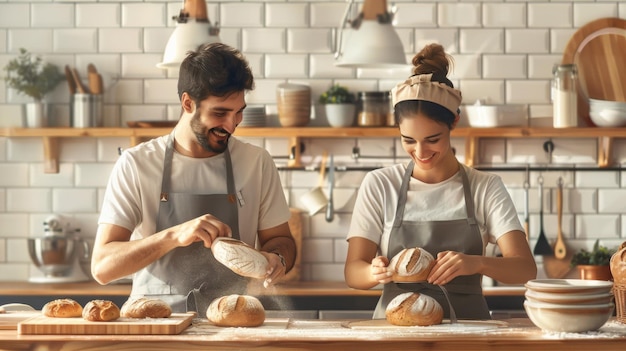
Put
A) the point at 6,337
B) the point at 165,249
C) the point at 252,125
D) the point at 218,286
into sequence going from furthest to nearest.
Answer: the point at 252,125, the point at 218,286, the point at 165,249, the point at 6,337

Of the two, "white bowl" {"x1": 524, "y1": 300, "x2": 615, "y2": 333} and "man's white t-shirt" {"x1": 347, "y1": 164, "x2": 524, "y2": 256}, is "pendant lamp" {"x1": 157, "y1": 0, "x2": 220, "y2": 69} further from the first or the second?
"white bowl" {"x1": 524, "y1": 300, "x2": 615, "y2": 333}

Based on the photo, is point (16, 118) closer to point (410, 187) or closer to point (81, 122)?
point (81, 122)

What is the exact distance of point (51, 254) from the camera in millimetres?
5383

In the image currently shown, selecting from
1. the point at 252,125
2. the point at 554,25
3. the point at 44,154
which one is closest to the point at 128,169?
the point at 252,125

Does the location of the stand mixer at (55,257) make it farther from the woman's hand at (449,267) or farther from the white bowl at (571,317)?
the white bowl at (571,317)

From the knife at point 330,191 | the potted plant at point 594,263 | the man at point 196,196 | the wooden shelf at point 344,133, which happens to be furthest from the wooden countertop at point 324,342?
the knife at point 330,191

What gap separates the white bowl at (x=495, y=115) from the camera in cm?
539

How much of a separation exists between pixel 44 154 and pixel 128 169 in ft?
7.75

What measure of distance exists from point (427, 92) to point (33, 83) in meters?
2.93

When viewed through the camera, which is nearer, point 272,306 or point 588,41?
point 272,306

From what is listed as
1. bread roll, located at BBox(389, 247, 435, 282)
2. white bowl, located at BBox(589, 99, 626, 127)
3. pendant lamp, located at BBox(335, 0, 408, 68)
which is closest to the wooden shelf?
white bowl, located at BBox(589, 99, 626, 127)

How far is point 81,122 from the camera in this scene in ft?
18.0

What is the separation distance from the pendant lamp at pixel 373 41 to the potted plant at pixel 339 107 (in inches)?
26.9

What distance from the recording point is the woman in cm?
336
